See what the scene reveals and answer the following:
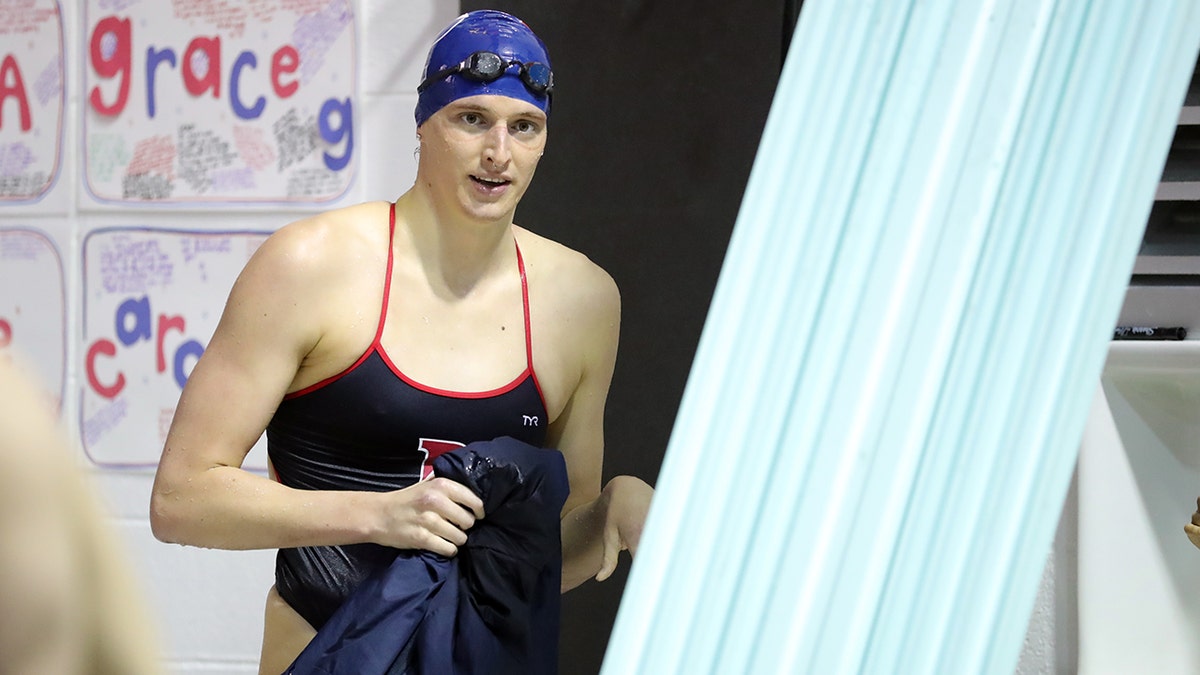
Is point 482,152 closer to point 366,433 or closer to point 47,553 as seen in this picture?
point 366,433

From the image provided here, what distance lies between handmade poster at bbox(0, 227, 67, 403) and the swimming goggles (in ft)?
4.28

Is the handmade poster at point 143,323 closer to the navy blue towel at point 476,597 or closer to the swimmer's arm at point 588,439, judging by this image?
the swimmer's arm at point 588,439

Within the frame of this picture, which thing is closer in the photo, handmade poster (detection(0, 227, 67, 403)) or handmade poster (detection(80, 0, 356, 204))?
handmade poster (detection(80, 0, 356, 204))

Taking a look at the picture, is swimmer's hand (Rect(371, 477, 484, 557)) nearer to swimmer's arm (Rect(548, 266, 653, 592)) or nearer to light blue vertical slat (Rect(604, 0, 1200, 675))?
swimmer's arm (Rect(548, 266, 653, 592))

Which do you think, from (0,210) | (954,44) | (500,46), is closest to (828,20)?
(954,44)

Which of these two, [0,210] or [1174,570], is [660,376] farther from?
[0,210]

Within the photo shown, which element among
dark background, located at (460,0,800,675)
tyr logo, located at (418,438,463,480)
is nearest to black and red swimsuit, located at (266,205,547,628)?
tyr logo, located at (418,438,463,480)

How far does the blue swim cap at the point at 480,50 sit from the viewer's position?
3.87 feet

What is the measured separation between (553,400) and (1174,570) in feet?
2.80

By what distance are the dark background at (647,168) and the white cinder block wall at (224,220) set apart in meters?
0.40

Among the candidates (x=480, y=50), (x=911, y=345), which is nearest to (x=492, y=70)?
(x=480, y=50)

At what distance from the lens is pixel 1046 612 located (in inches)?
62.9

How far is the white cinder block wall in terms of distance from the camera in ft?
6.81

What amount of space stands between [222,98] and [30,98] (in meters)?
0.38
